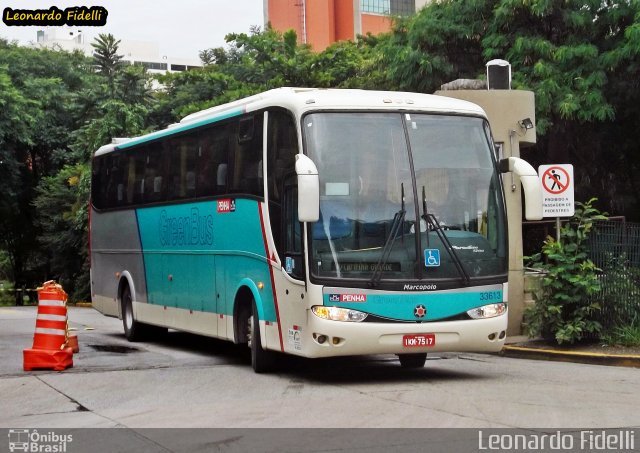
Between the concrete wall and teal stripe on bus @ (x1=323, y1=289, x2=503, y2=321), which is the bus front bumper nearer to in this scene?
Answer: teal stripe on bus @ (x1=323, y1=289, x2=503, y2=321)

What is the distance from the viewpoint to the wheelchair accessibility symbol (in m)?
12.7

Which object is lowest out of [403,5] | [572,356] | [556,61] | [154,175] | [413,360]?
[572,356]

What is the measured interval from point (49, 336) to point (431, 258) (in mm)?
5411

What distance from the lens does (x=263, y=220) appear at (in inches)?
551

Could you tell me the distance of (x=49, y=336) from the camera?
568 inches

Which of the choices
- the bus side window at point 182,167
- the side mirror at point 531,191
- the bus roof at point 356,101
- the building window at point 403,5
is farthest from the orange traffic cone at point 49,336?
the building window at point 403,5

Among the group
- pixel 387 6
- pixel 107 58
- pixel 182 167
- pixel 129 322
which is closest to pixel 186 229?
pixel 182 167

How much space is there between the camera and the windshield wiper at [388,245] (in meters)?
12.4

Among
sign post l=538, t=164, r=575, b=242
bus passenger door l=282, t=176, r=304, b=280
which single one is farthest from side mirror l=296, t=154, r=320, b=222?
sign post l=538, t=164, r=575, b=242

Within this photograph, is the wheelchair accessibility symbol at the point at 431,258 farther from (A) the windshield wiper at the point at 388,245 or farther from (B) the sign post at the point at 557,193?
(B) the sign post at the point at 557,193

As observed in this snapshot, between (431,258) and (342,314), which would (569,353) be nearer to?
(431,258)

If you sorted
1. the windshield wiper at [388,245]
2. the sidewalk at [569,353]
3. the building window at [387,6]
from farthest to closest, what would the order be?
the building window at [387,6] → the sidewalk at [569,353] → the windshield wiper at [388,245]

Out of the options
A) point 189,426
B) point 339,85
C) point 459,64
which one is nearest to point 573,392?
point 189,426
